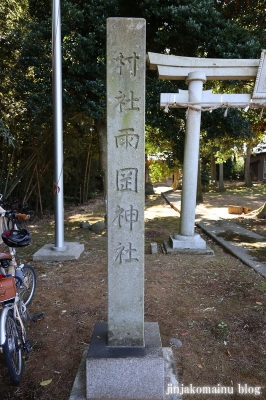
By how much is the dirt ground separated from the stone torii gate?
2.45ft

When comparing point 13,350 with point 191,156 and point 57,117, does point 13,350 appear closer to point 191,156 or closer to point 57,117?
point 57,117

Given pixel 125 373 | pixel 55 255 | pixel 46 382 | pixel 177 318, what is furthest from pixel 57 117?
pixel 125 373

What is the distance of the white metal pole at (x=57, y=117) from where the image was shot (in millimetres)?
5250

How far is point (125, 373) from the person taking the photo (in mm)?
2146

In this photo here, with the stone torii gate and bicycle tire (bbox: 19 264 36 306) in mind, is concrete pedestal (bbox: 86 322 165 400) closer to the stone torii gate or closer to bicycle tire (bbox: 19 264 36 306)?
bicycle tire (bbox: 19 264 36 306)

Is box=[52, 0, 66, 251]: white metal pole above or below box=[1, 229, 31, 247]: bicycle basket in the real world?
above

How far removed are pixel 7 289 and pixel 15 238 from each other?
2.15ft

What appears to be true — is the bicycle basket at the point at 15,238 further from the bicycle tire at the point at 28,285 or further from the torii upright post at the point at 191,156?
the torii upright post at the point at 191,156

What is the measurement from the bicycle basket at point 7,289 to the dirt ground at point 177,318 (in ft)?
2.37

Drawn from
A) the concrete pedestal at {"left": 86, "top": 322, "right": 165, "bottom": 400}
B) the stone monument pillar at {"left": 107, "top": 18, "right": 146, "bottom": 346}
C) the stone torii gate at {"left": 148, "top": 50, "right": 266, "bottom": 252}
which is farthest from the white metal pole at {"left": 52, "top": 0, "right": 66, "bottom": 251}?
the concrete pedestal at {"left": 86, "top": 322, "right": 165, "bottom": 400}

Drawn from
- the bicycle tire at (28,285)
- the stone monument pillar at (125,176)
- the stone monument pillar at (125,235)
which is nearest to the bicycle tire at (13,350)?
the stone monument pillar at (125,235)

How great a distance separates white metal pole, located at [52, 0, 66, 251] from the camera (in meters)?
5.25

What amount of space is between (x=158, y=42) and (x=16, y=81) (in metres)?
3.56

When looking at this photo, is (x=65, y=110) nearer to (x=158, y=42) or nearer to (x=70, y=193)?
(x=158, y=42)
